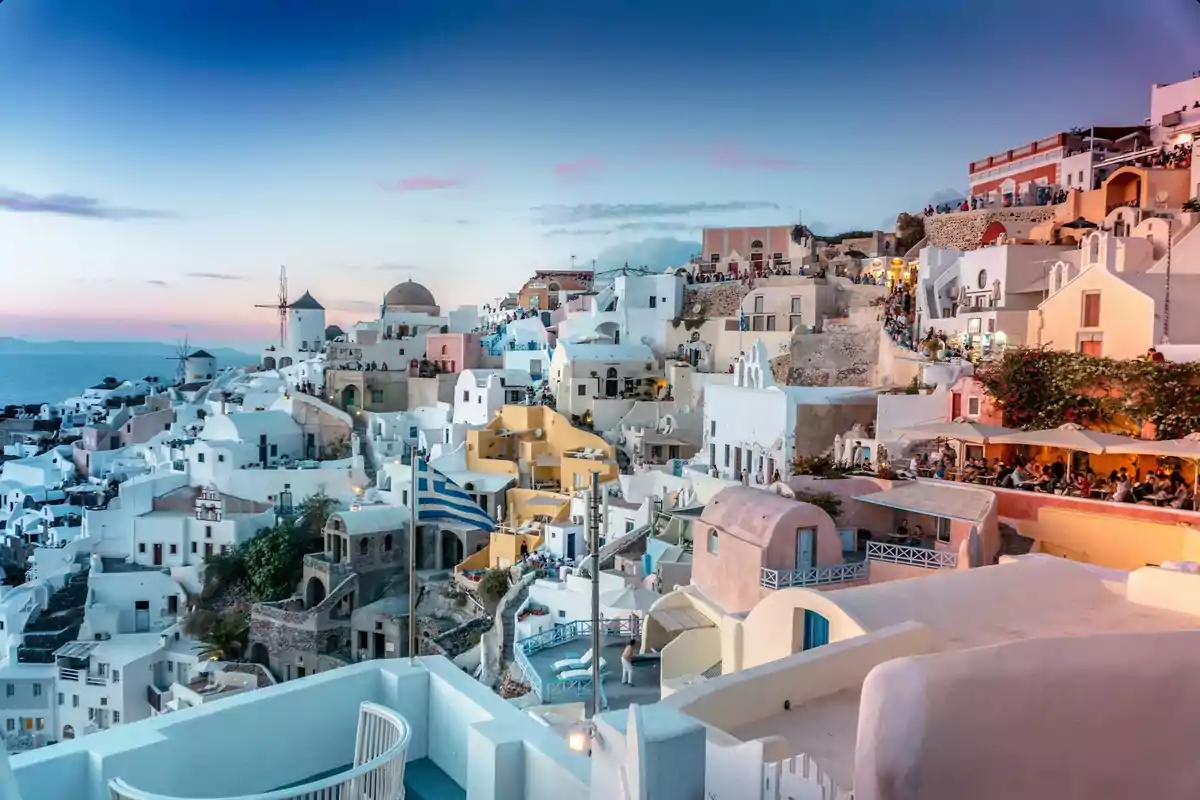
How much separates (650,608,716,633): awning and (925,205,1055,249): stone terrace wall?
12.5 meters

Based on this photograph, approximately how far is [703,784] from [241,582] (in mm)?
15946

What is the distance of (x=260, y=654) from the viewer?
14750 mm

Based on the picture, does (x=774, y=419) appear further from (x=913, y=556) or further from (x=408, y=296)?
(x=408, y=296)

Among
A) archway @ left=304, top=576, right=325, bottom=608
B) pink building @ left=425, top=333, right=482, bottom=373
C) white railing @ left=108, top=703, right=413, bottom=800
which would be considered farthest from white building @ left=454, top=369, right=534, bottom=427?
white railing @ left=108, top=703, right=413, bottom=800

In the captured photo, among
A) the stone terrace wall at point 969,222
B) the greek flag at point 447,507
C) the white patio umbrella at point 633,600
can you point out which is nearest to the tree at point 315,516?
the white patio umbrella at point 633,600

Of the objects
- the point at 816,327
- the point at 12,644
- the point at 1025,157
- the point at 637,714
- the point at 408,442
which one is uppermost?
the point at 1025,157

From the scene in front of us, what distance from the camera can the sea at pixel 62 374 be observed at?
28.6m

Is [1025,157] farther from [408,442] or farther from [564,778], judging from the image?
[564,778]

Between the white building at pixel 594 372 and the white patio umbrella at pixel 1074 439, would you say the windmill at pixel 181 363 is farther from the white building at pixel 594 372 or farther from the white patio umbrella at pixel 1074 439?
the white patio umbrella at pixel 1074 439

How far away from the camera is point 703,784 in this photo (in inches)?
78.9

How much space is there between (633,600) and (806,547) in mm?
2984

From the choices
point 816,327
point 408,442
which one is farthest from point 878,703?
point 408,442

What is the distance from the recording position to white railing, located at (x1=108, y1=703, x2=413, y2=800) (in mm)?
1869

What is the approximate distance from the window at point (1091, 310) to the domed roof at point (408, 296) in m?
21.6
